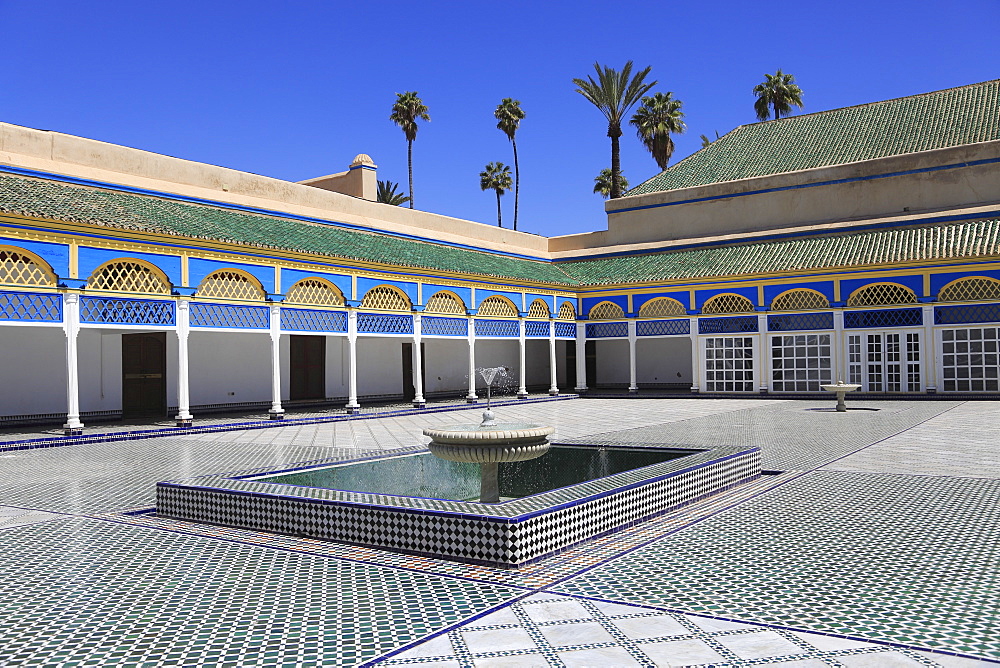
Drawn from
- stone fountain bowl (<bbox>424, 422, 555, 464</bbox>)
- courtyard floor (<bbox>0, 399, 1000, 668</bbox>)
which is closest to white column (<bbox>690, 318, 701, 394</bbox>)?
courtyard floor (<bbox>0, 399, 1000, 668</bbox>)

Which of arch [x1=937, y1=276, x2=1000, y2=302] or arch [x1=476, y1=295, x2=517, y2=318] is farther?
arch [x1=476, y1=295, x2=517, y2=318]

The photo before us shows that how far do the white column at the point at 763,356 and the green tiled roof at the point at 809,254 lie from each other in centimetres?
131

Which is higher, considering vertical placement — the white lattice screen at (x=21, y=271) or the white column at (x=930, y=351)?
the white lattice screen at (x=21, y=271)

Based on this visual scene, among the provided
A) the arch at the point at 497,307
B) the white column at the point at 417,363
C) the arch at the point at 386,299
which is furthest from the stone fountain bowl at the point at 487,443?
the arch at the point at 497,307

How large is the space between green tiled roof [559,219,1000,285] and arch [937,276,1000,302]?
0.65m

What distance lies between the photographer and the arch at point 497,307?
21984mm

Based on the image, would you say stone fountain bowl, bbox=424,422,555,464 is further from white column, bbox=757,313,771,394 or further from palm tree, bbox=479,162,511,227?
palm tree, bbox=479,162,511,227

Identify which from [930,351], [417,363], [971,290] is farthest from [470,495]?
[971,290]

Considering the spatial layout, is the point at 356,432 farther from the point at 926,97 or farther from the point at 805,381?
the point at 926,97

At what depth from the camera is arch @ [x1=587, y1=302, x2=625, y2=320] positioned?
2459cm

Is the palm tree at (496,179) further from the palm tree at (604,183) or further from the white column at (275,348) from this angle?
the white column at (275,348)

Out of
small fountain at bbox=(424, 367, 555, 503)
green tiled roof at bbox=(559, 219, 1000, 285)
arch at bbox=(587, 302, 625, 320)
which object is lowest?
small fountain at bbox=(424, 367, 555, 503)

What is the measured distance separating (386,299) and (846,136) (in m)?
17.0

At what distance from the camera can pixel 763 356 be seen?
2231cm
